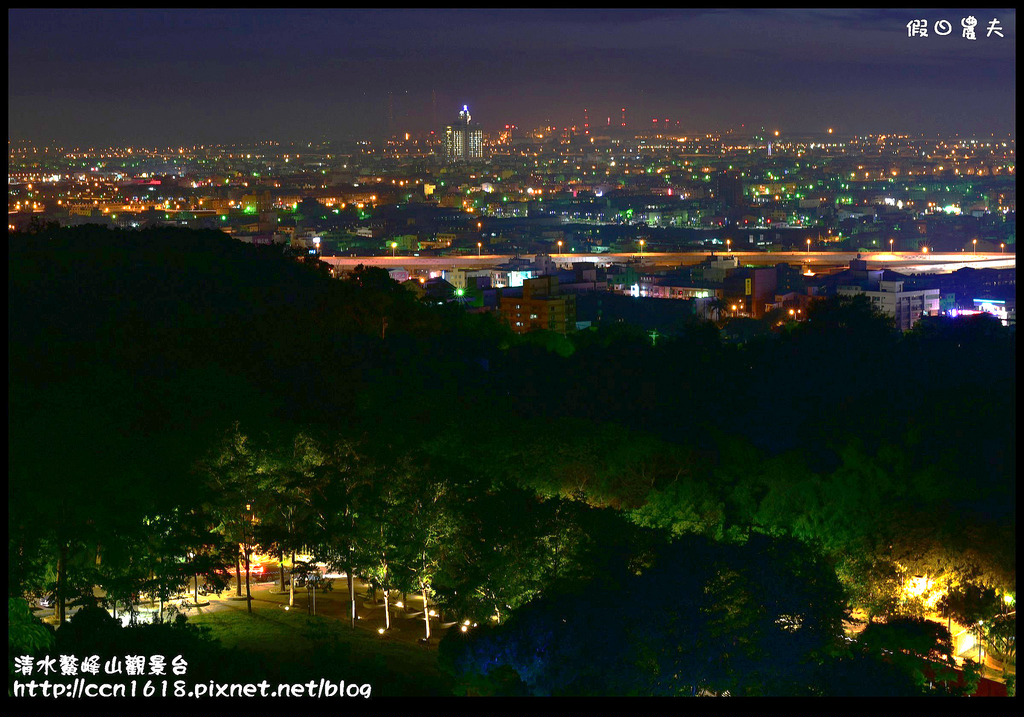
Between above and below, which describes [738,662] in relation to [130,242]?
below

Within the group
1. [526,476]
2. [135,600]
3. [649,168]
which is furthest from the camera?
[649,168]

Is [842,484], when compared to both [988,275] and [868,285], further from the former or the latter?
[988,275]

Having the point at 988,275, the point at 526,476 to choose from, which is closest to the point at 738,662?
the point at 526,476

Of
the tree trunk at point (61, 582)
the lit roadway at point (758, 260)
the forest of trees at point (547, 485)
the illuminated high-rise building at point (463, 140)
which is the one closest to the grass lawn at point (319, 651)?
the forest of trees at point (547, 485)

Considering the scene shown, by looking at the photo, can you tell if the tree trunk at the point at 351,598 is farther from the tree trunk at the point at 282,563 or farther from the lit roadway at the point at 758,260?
the lit roadway at the point at 758,260

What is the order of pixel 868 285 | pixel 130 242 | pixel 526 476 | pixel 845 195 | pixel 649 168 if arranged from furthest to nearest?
1. pixel 649 168
2. pixel 845 195
3. pixel 868 285
4. pixel 130 242
5. pixel 526 476

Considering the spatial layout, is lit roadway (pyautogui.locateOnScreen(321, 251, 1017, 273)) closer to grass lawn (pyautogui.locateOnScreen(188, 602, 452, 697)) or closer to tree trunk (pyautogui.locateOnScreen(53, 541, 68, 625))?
grass lawn (pyautogui.locateOnScreen(188, 602, 452, 697))

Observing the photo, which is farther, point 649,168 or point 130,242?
point 649,168
